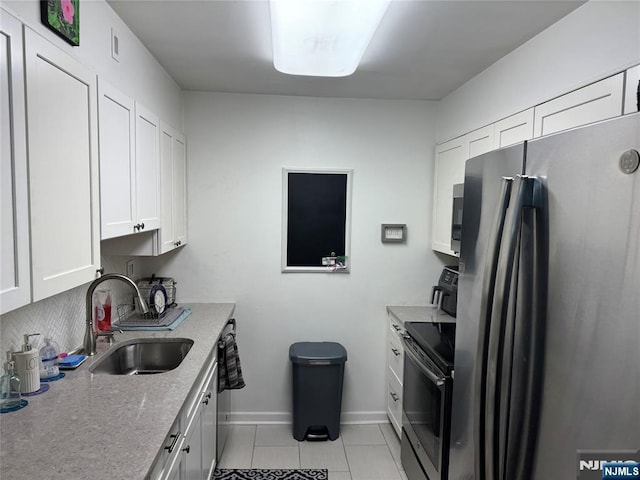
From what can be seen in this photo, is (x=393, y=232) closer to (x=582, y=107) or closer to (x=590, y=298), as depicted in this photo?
(x=582, y=107)

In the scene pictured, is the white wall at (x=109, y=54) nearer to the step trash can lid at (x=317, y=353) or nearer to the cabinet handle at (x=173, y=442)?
the cabinet handle at (x=173, y=442)

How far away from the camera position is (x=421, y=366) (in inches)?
90.4

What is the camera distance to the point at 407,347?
2.60 metres

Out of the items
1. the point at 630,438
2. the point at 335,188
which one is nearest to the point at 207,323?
the point at 335,188

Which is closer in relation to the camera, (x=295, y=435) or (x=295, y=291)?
(x=295, y=435)

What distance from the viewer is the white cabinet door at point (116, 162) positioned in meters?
1.62

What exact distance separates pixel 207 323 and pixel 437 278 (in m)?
1.88

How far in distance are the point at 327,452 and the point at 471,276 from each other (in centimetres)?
224

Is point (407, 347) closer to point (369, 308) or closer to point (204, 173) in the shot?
point (369, 308)

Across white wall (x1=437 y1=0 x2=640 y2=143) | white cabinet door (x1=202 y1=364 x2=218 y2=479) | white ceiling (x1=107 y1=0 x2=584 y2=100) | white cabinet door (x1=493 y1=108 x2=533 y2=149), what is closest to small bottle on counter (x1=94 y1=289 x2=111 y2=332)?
A: white cabinet door (x1=202 y1=364 x2=218 y2=479)

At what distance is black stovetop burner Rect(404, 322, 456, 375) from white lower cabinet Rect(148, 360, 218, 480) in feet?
3.99

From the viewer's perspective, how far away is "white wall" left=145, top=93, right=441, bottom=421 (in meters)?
3.17

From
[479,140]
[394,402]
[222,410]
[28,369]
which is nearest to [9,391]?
[28,369]

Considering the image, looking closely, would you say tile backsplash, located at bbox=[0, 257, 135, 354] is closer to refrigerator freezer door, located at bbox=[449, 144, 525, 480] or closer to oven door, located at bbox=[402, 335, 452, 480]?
refrigerator freezer door, located at bbox=[449, 144, 525, 480]
